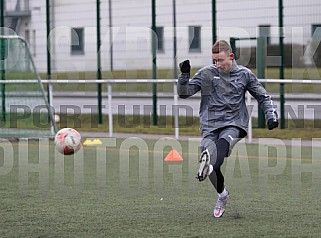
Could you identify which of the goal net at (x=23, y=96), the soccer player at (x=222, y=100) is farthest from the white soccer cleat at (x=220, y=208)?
the goal net at (x=23, y=96)

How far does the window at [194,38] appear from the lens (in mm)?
20000

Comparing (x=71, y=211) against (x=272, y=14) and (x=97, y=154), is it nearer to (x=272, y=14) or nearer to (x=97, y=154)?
(x=97, y=154)

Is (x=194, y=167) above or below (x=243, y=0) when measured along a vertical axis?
below

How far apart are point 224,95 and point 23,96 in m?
9.61

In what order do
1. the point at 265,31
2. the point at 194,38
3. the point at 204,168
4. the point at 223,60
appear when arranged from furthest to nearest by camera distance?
1. the point at 194,38
2. the point at 265,31
3. the point at 223,60
4. the point at 204,168

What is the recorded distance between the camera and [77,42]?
72.7ft

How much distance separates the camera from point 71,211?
348 inches

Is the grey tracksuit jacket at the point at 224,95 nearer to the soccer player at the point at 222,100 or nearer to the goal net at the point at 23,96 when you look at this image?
the soccer player at the point at 222,100

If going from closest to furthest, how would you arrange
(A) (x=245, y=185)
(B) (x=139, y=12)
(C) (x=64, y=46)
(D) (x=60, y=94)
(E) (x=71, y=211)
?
(E) (x=71, y=211)
(A) (x=245, y=185)
(B) (x=139, y=12)
(C) (x=64, y=46)
(D) (x=60, y=94)

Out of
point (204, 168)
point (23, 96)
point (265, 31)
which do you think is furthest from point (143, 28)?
point (204, 168)

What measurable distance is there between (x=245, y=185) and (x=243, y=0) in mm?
8701

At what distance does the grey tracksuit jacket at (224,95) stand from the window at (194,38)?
11.3m

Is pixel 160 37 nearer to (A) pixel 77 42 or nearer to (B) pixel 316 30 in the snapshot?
(A) pixel 77 42

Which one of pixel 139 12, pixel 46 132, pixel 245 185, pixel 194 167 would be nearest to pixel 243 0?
pixel 139 12
